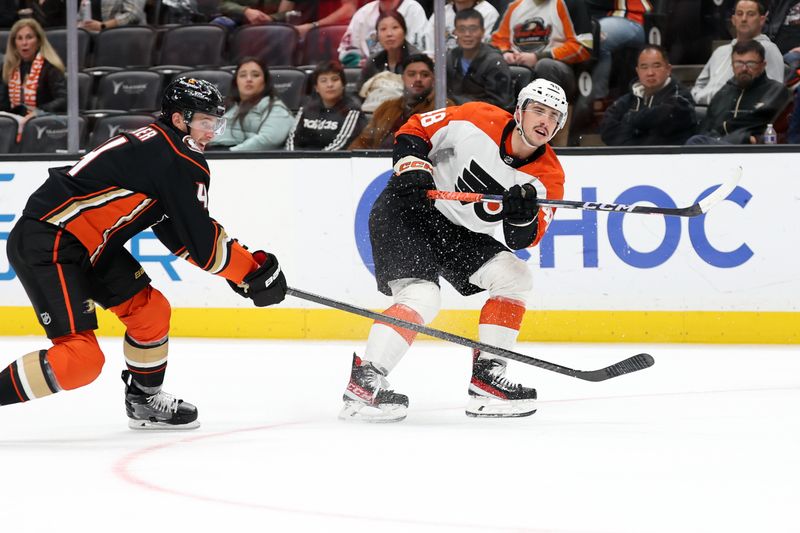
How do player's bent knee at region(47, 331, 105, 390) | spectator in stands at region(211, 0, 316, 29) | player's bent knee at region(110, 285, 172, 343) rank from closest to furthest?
player's bent knee at region(47, 331, 105, 390), player's bent knee at region(110, 285, 172, 343), spectator in stands at region(211, 0, 316, 29)

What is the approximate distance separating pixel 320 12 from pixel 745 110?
2159 mm

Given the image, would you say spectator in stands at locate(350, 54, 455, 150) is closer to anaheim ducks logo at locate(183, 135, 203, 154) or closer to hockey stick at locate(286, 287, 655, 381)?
hockey stick at locate(286, 287, 655, 381)

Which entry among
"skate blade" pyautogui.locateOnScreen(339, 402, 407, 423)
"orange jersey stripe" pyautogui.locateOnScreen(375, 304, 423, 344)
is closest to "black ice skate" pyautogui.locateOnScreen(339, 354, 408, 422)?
→ "skate blade" pyautogui.locateOnScreen(339, 402, 407, 423)

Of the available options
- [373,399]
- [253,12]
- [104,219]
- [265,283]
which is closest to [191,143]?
[104,219]

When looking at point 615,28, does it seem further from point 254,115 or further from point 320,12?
point 254,115

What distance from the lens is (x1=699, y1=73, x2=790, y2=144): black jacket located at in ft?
17.5

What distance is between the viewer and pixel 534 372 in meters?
4.72

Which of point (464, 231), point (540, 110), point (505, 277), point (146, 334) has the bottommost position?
point (146, 334)

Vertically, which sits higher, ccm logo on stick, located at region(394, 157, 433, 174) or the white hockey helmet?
the white hockey helmet

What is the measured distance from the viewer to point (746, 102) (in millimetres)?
5352

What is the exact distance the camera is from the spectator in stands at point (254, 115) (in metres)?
5.79

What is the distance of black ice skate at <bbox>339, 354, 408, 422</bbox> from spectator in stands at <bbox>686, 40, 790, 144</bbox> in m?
2.39

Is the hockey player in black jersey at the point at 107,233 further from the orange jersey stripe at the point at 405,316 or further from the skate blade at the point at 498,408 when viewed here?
the skate blade at the point at 498,408

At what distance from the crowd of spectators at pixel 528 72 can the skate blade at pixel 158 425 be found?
2381mm
